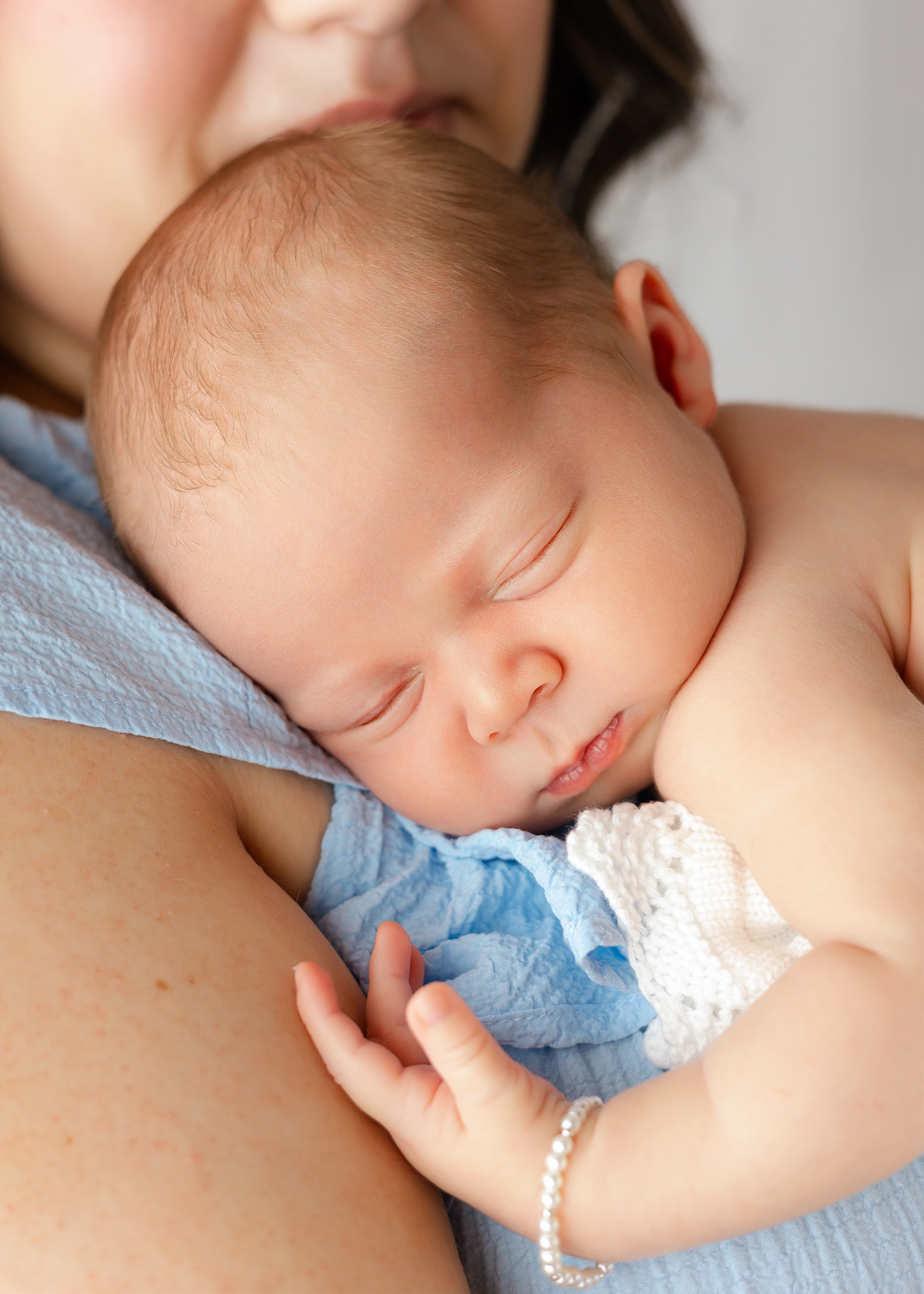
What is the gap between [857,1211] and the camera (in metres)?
0.80

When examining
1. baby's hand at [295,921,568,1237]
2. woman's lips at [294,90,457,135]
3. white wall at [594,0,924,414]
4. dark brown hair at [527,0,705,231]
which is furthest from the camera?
white wall at [594,0,924,414]

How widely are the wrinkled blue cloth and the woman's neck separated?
461 mm

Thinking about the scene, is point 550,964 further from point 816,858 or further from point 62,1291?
point 62,1291

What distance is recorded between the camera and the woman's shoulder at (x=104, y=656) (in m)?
0.86

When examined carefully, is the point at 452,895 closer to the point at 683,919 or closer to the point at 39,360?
the point at 683,919

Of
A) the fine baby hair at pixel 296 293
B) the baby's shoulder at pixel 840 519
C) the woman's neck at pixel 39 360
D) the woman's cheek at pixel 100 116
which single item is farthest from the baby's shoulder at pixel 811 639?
the woman's neck at pixel 39 360

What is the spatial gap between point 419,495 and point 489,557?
0.27ft

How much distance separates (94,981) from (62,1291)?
0.18 m

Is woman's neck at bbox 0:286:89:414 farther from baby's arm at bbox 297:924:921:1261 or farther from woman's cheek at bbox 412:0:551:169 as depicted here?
baby's arm at bbox 297:924:921:1261

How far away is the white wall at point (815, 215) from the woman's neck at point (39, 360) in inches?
105

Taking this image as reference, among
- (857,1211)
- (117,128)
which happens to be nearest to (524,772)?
(857,1211)

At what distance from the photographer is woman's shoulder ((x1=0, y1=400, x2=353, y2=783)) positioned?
86 cm

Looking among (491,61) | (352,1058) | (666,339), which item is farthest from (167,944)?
(491,61)

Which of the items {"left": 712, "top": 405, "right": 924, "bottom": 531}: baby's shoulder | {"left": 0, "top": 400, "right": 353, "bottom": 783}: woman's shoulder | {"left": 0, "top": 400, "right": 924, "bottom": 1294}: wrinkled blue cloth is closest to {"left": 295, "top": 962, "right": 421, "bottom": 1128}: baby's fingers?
{"left": 0, "top": 400, "right": 924, "bottom": 1294}: wrinkled blue cloth
